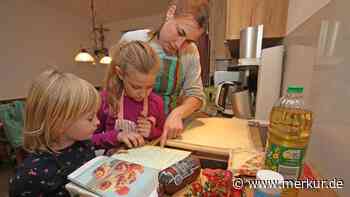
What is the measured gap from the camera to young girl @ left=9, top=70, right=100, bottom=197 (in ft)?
1.57

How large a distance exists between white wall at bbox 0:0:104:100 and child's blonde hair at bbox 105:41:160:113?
2853 millimetres

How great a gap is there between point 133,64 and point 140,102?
165 millimetres

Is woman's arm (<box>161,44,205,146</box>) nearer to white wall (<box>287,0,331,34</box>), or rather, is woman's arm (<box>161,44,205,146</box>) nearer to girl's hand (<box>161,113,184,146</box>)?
girl's hand (<box>161,113,184,146</box>)

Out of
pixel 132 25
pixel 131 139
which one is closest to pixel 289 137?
pixel 131 139

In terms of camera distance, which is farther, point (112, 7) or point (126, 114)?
point (112, 7)

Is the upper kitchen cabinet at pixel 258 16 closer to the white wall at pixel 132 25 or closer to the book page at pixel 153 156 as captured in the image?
the book page at pixel 153 156

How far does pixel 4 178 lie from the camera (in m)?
2.17

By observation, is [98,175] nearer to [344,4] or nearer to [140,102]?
[140,102]

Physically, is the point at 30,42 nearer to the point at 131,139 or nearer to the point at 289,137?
the point at 131,139

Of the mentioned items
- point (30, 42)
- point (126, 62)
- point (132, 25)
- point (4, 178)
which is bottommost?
point (4, 178)

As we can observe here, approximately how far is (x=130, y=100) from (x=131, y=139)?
0.18 metres

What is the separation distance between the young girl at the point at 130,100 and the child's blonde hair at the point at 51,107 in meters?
0.16

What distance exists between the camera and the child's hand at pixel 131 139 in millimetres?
595

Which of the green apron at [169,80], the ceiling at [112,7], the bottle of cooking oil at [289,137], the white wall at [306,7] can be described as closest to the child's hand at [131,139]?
the green apron at [169,80]
